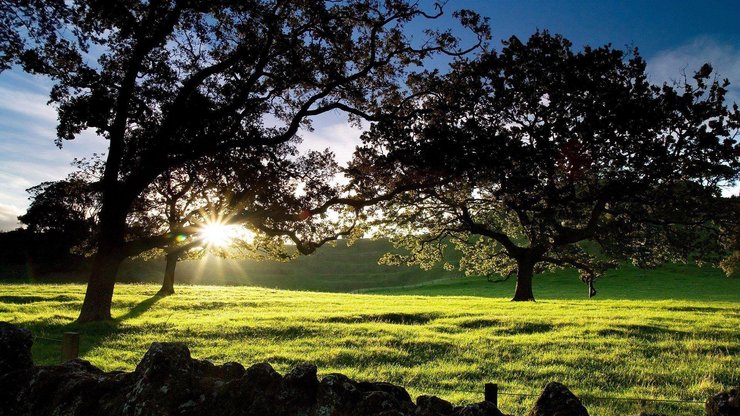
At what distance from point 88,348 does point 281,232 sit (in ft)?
35.9

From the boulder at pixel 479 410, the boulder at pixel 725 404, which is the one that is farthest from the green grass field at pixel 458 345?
the boulder at pixel 479 410

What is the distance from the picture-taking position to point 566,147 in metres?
27.1

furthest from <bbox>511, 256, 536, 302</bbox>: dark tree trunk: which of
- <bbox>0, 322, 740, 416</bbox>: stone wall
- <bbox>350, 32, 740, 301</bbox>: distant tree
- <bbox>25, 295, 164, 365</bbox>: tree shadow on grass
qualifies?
<bbox>0, 322, 740, 416</bbox>: stone wall

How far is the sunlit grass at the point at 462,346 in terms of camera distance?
11773mm

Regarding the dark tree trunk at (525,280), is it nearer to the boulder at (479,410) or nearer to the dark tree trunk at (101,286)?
the dark tree trunk at (101,286)

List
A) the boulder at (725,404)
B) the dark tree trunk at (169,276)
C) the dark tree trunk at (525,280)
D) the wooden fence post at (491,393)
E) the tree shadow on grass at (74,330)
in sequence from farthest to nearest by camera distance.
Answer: the dark tree trunk at (525,280) → the dark tree trunk at (169,276) → the tree shadow on grass at (74,330) → the wooden fence post at (491,393) → the boulder at (725,404)

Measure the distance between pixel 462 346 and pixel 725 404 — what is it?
1390 cm

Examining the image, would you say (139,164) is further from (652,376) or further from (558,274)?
(558,274)

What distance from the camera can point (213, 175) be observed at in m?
24.9

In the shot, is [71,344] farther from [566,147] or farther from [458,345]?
[566,147]

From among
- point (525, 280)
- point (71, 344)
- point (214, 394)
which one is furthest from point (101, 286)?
point (525, 280)

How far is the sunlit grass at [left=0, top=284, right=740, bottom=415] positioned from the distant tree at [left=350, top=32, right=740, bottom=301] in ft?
20.7

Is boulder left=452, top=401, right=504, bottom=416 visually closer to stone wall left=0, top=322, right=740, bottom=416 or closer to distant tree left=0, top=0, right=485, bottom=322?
stone wall left=0, top=322, right=740, bottom=416

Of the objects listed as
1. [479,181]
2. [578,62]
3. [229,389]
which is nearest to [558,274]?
[578,62]
